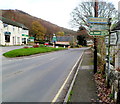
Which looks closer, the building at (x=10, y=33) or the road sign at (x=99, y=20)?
the road sign at (x=99, y=20)

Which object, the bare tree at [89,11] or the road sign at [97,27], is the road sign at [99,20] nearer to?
the road sign at [97,27]

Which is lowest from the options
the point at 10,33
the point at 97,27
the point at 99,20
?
the point at 97,27

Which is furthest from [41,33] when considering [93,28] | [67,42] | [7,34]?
[93,28]

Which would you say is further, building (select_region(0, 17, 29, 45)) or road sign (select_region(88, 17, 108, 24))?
building (select_region(0, 17, 29, 45))

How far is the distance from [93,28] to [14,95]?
5336mm

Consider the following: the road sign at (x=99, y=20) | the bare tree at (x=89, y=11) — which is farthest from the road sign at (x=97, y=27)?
the bare tree at (x=89, y=11)

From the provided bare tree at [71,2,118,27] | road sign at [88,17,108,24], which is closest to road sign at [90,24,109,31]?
road sign at [88,17,108,24]

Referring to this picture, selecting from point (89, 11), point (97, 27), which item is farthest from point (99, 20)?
point (89, 11)

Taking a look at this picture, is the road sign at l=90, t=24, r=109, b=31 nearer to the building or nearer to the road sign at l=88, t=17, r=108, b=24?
the road sign at l=88, t=17, r=108, b=24

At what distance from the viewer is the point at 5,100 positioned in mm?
4816

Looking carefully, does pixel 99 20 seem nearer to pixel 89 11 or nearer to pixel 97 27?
pixel 97 27

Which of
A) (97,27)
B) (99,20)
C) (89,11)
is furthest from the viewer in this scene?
(89,11)

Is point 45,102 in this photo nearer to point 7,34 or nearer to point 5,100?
point 5,100


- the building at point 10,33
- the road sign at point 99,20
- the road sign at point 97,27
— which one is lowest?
the road sign at point 97,27
